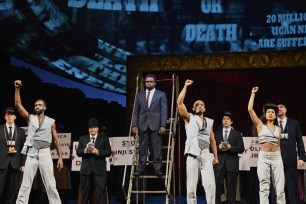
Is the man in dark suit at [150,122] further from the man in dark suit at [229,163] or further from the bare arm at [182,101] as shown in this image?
the man in dark suit at [229,163]

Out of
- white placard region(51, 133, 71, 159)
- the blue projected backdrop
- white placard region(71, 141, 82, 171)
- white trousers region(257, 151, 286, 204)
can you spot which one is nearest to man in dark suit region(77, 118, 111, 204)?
white placard region(71, 141, 82, 171)

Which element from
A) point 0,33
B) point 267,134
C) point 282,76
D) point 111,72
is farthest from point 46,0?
point 267,134

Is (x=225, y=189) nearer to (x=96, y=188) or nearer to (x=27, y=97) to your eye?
(x=96, y=188)

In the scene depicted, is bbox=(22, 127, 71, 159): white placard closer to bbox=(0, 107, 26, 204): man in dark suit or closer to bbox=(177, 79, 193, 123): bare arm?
bbox=(0, 107, 26, 204): man in dark suit

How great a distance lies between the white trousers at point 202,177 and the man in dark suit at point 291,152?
1.28 meters

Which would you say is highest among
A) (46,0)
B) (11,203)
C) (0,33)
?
(46,0)

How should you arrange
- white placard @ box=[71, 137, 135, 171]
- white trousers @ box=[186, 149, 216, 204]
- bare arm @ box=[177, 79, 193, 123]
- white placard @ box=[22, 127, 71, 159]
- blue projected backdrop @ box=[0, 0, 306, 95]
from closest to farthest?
1. white trousers @ box=[186, 149, 216, 204]
2. bare arm @ box=[177, 79, 193, 123]
3. white placard @ box=[71, 137, 135, 171]
4. white placard @ box=[22, 127, 71, 159]
5. blue projected backdrop @ box=[0, 0, 306, 95]

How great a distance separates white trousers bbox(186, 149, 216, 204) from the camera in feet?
23.3

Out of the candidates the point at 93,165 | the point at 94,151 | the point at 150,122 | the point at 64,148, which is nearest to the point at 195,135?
the point at 150,122

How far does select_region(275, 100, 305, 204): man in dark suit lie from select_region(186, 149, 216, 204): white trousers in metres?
1.28

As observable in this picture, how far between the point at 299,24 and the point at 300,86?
1.52 metres

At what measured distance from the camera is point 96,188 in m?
8.42

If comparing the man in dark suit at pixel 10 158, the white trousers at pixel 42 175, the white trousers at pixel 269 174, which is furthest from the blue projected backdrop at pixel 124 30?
the white trousers at pixel 269 174

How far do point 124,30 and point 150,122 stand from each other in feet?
14.9
